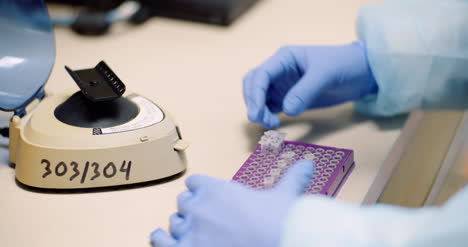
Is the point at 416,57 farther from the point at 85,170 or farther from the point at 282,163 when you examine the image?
the point at 85,170

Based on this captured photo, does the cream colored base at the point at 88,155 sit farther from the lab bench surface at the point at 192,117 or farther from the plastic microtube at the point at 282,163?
the plastic microtube at the point at 282,163

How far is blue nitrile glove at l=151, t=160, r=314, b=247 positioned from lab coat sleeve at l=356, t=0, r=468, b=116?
301mm

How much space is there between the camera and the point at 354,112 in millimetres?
951

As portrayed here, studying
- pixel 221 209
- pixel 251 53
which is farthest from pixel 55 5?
pixel 221 209

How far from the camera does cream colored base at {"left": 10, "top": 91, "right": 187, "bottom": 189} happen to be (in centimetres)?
74

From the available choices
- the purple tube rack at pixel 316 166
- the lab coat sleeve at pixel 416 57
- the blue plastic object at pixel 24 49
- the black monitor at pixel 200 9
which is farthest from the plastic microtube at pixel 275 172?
the black monitor at pixel 200 9

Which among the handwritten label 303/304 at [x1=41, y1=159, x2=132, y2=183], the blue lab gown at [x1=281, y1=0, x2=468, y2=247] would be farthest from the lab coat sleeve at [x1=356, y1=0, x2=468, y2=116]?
the handwritten label 303/304 at [x1=41, y1=159, x2=132, y2=183]

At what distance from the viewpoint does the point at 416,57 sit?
925 millimetres

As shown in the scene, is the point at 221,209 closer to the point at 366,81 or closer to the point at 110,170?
the point at 110,170

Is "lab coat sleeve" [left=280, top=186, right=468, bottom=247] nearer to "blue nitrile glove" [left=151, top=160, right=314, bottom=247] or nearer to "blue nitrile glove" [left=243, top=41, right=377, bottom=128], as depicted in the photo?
"blue nitrile glove" [left=151, top=160, right=314, bottom=247]

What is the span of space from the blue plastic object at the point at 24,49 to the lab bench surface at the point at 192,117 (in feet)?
0.24

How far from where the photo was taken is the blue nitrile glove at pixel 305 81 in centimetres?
87

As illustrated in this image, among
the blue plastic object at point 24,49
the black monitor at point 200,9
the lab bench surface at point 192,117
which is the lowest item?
the lab bench surface at point 192,117

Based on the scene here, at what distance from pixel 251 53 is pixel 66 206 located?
1.64 ft
